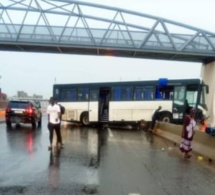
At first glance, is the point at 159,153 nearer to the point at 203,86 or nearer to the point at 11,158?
the point at 11,158

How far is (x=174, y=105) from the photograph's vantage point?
104 ft

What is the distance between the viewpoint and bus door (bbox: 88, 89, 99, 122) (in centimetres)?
3447

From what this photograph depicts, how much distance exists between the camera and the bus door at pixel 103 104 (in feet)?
113

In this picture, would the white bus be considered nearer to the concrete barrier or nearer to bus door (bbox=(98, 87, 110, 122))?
bus door (bbox=(98, 87, 110, 122))

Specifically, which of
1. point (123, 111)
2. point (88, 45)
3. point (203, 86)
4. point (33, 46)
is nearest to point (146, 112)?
point (123, 111)

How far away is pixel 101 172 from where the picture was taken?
420 inches

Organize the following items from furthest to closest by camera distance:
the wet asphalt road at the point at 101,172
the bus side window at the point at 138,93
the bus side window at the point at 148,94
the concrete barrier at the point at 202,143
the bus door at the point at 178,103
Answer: the bus side window at the point at 138,93
the bus side window at the point at 148,94
the bus door at the point at 178,103
the concrete barrier at the point at 202,143
the wet asphalt road at the point at 101,172

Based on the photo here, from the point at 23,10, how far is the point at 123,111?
694 inches

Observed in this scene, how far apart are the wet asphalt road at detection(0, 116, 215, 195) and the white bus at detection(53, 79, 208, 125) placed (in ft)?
51.8

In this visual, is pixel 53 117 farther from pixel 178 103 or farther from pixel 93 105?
pixel 93 105

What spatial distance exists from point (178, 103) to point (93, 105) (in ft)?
22.3

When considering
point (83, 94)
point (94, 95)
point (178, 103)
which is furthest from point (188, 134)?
point (83, 94)

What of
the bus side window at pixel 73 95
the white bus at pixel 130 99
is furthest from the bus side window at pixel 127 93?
the bus side window at pixel 73 95

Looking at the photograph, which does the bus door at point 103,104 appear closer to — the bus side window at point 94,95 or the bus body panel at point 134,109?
the bus side window at point 94,95
